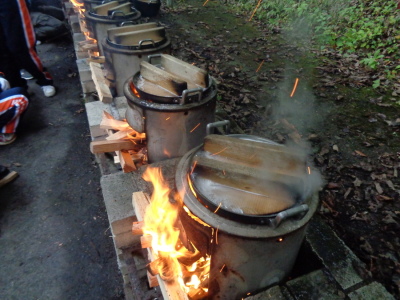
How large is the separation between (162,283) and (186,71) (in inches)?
93.1

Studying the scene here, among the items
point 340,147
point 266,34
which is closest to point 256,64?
point 266,34

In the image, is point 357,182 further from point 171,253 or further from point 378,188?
Answer: point 171,253

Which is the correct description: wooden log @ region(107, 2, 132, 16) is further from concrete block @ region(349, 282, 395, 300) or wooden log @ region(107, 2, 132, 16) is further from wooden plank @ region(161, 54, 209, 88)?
concrete block @ region(349, 282, 395, 300)

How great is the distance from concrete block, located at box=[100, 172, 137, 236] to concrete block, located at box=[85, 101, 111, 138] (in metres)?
1.48

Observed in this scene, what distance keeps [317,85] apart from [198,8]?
830 cm

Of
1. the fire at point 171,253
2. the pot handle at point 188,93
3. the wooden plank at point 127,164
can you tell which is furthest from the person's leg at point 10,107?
the fire at point 171,253

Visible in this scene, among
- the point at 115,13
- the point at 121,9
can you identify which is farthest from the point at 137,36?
the point at 121,9

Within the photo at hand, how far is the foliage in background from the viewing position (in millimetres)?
8125

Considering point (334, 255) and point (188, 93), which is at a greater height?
point (188, 93)

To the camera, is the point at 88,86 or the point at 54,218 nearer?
the point at 54,218

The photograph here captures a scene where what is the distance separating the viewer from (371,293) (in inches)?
98.3

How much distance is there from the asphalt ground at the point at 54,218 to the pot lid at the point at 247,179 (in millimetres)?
2388

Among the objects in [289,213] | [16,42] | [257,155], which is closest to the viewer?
[289,213]

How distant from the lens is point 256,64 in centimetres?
838
